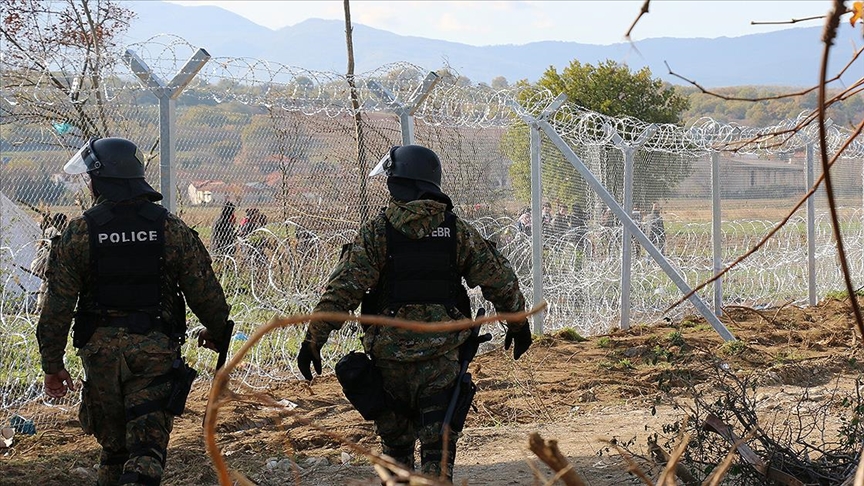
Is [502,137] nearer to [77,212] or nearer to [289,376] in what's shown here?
[289,376]

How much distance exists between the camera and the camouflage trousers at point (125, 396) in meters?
3.84

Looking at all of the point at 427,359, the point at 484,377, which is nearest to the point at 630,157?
the point at 484,377

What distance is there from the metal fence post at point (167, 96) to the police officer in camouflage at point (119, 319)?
73.8 inches

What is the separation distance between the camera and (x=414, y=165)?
4.17 metres

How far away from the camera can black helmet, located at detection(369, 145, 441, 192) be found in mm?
4164

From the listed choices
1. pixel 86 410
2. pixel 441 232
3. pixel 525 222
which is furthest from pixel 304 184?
pixel 86 410

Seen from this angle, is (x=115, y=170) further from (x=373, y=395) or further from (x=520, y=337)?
(x=520, y=337)

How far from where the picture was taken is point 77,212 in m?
6.22

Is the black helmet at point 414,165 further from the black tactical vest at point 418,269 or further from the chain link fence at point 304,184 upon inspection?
the chain link fence at point 304,184

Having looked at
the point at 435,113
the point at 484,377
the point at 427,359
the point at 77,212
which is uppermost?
the point at 435,113

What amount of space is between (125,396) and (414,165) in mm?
1476

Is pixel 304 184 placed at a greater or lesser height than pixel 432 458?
greater

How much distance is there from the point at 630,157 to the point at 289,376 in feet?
13.4

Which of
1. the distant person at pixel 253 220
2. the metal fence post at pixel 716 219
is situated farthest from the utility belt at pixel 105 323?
the metal fence post at pixel 716 219
